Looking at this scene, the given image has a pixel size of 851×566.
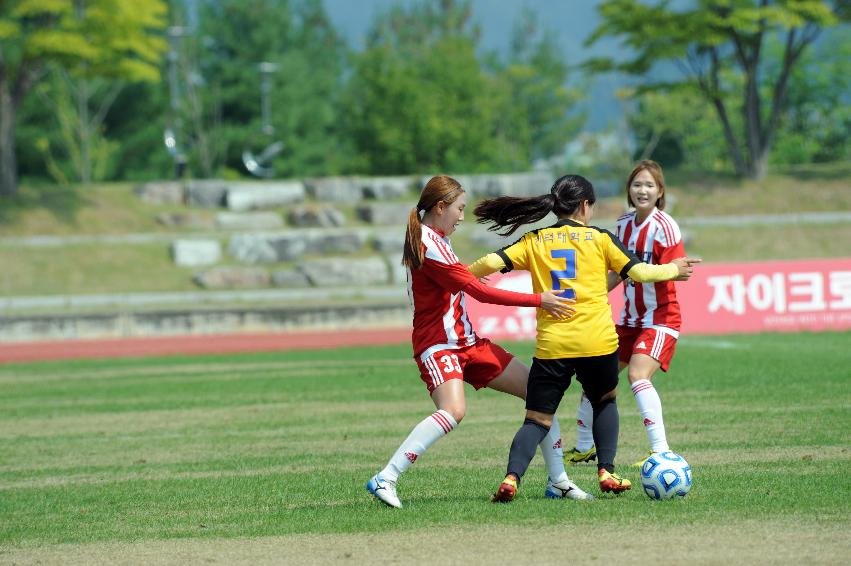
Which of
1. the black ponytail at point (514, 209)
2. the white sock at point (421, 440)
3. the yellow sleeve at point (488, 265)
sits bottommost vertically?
the white sock at point (421, 440)

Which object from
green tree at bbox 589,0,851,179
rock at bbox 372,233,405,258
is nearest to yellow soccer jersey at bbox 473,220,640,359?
rock at bbox 372,233,405,258

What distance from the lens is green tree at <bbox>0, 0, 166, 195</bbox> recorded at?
36562mm

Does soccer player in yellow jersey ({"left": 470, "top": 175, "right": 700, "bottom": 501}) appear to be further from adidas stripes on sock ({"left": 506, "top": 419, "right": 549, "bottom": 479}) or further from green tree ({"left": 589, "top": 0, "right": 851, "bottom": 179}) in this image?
green tree ({"left": 589, "top": 0, "right": 851, "bottom": 179})

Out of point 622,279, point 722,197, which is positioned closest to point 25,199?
point 722,197

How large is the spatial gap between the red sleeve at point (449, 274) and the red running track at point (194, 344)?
16.6 metres

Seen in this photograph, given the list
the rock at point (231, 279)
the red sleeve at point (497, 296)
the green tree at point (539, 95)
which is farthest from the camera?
the green tree at point (539, 95)

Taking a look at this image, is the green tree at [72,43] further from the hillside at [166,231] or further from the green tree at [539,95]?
the green tree at [539,95]

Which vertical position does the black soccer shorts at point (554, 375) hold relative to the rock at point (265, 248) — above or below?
above

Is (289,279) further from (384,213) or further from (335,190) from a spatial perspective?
(335,190)

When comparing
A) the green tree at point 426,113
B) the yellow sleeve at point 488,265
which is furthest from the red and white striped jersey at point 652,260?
the green tree at point 426,113

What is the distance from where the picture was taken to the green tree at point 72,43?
36.6m

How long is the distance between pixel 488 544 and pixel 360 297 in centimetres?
2601

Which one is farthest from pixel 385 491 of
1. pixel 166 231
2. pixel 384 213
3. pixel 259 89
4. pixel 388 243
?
pixel 259 89

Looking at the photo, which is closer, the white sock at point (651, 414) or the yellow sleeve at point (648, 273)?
the yellow sleeve at point (648, 273)
